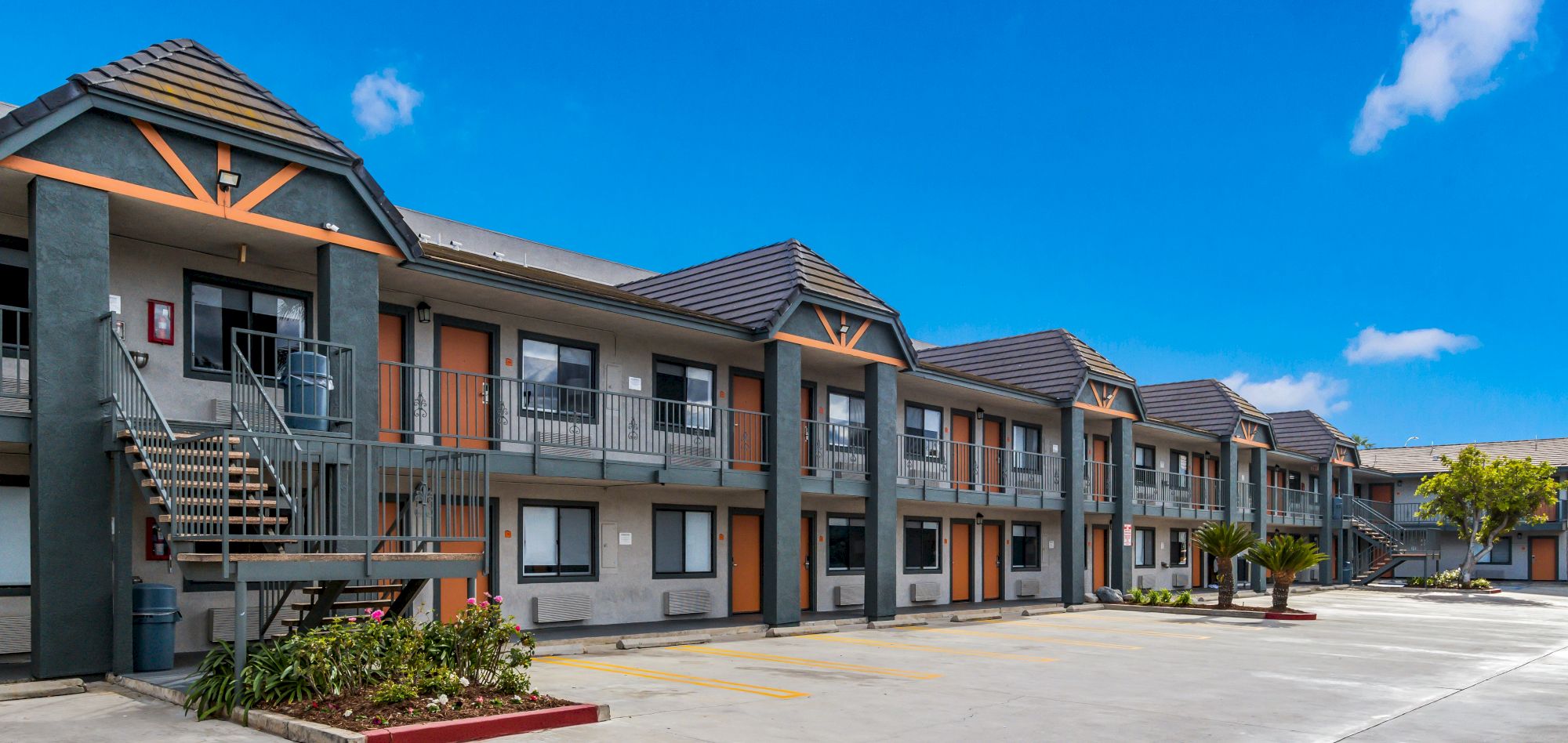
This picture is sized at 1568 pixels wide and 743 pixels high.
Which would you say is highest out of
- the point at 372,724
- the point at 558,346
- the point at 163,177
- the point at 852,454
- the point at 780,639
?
the point at 163,177

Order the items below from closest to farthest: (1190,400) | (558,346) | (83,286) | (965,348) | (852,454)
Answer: (83,286)
(558,346)
(852,454)
(965,348)
(1190,400)

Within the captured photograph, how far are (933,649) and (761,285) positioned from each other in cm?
756

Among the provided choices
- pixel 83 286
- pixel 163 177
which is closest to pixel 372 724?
pixel 83 286

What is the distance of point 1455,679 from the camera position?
1530cm

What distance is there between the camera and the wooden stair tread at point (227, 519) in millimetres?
10531

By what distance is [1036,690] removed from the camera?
1362cm

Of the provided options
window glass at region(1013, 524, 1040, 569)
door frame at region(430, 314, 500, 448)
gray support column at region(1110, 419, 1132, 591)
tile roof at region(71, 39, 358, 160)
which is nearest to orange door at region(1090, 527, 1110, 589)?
gray support column at region(1110, 419, 1132, 591)

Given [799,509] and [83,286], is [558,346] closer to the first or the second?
[799,509]

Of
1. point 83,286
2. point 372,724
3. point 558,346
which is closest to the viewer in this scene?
point 372,724

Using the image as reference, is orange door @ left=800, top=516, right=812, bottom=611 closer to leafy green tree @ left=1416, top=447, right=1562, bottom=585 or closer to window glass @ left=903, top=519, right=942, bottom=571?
window glass @ left=903, top=519, right=942, bottom=571

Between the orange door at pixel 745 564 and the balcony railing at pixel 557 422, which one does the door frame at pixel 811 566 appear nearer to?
the orange door at pixel 745 564

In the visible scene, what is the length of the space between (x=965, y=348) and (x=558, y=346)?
18.5m

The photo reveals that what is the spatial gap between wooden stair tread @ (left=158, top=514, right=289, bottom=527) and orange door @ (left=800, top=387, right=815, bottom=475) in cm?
1243

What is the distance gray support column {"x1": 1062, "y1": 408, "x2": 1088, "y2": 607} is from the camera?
2953 centimetres
